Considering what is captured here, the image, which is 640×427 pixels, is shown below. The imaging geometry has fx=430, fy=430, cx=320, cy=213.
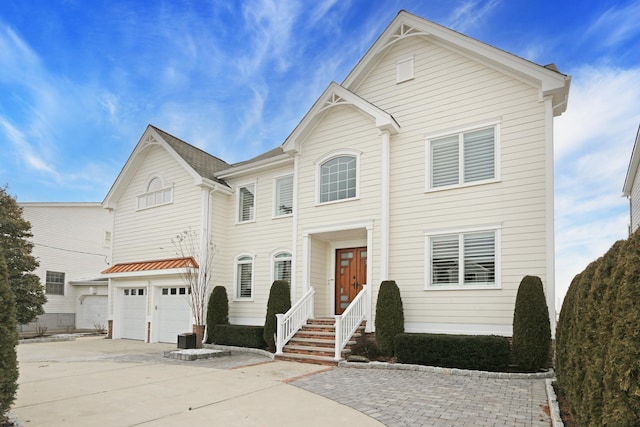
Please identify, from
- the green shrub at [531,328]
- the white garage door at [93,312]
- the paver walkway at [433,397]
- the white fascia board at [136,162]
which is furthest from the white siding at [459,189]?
the white garage door at [93,312]

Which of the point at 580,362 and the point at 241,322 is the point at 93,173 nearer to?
the point at 241,322

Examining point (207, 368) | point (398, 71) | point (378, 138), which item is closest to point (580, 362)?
point (207, 368)

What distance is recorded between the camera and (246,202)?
16266 mm

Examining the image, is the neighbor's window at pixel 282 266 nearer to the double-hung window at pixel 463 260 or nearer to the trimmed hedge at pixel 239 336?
the trimmed hedge at pixel 239 336

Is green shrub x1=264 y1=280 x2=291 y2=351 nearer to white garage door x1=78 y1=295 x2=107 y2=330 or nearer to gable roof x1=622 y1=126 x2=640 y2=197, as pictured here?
gable roof x1=622 y1=126 x2=640 y2=197

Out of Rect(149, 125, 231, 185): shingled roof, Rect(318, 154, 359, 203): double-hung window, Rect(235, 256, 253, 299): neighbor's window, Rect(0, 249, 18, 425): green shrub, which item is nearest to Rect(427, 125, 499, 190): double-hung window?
Rect(318, 154, 359, 203): double-hung window

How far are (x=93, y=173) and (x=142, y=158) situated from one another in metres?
6.38

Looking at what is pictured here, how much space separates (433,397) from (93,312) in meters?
22.1

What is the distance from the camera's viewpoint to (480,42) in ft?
36.5

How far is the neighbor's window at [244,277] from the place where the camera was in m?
15.5

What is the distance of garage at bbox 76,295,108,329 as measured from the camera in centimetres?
2331

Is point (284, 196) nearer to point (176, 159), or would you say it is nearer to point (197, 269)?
point (197, 269)

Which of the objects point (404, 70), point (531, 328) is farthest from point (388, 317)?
point (404, 70)

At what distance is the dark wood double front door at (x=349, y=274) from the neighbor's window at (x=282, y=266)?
1732 millimetres
